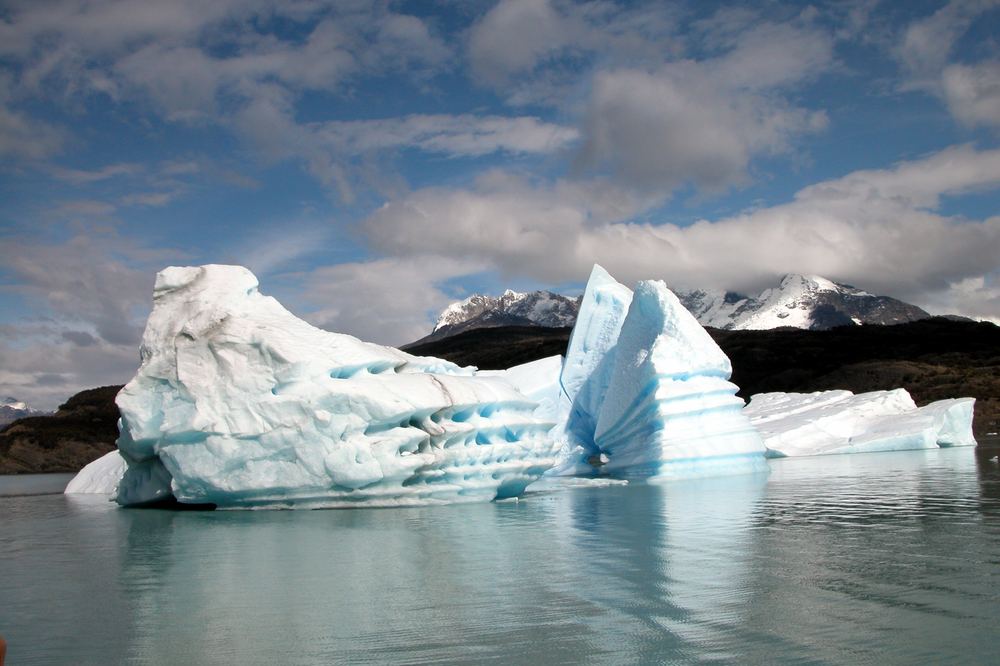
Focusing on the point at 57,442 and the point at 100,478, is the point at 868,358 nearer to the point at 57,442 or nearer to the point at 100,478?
the point at 57,442

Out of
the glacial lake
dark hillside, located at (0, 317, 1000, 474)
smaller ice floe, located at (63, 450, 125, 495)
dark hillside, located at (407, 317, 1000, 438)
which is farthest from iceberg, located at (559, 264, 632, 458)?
dark hillside, located at (407, 317, 1000, 438)

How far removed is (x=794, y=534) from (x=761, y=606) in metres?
3.26

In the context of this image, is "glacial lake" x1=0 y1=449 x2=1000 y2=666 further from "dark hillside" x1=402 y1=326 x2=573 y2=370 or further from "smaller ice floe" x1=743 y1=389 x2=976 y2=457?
"dark hillside" x1=402 y1=326 x2=573 y2=370

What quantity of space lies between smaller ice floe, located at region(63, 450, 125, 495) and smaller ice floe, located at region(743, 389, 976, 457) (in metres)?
17.7

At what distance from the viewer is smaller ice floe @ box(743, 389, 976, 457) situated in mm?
26734

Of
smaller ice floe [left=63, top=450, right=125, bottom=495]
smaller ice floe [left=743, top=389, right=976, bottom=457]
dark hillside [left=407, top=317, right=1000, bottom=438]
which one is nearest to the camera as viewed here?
smaller ice floe [left=63, top=450, right=125, bottom=495]

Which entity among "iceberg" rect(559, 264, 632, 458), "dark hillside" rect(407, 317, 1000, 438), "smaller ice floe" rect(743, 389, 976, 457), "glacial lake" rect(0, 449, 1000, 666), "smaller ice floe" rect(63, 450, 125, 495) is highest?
"dark hillside" rect(407, 317, 1000, 438)

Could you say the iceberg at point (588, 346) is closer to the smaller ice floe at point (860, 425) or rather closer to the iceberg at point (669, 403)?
the iceberg at point (669, 403)

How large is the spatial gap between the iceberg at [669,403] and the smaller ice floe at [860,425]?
8136mm

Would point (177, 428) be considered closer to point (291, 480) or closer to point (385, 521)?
point (291, 480)

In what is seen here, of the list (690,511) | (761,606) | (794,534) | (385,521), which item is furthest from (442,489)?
(761,606)

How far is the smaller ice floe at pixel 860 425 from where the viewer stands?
2673 centimetres

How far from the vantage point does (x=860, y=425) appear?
28359 millimetres

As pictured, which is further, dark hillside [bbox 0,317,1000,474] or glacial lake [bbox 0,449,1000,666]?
dark hillside [bbox 0,317,1000,474]
